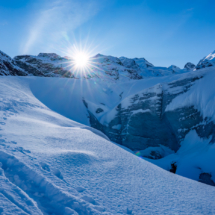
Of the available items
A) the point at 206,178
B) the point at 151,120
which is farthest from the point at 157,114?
the point at 206,178

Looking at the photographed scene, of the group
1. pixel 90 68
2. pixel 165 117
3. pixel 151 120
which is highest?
pixel 90 68

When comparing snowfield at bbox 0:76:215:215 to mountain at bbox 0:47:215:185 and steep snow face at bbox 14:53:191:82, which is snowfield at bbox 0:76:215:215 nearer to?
mountain at bbox 0:47:215:185

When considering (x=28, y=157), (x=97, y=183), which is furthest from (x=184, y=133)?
(x=28, y=157)

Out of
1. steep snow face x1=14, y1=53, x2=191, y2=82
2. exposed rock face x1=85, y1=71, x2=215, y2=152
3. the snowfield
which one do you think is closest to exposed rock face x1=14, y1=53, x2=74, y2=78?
steep snow face x1=14, y1=53, x2=191, y2=82

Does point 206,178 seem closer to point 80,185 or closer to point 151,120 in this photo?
point 80,185

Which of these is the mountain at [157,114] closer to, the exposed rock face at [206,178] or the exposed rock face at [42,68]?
the exposed rock face at [206,178]

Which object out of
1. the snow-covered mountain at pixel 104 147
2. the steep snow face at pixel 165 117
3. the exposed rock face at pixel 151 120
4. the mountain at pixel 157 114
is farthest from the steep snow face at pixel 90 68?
the steep snow face at pixel 165 117

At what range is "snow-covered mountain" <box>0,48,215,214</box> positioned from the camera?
2.22 metres

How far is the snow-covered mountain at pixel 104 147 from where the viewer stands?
2.22m

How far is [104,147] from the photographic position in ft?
15.2

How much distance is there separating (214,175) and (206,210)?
16.6ft

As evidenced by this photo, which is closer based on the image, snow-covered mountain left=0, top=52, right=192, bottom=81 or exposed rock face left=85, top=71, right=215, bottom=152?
exposed rock face left=85, top=71, right=215, bottom=152

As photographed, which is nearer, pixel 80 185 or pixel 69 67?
pixel 80 185

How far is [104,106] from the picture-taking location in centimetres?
1977
